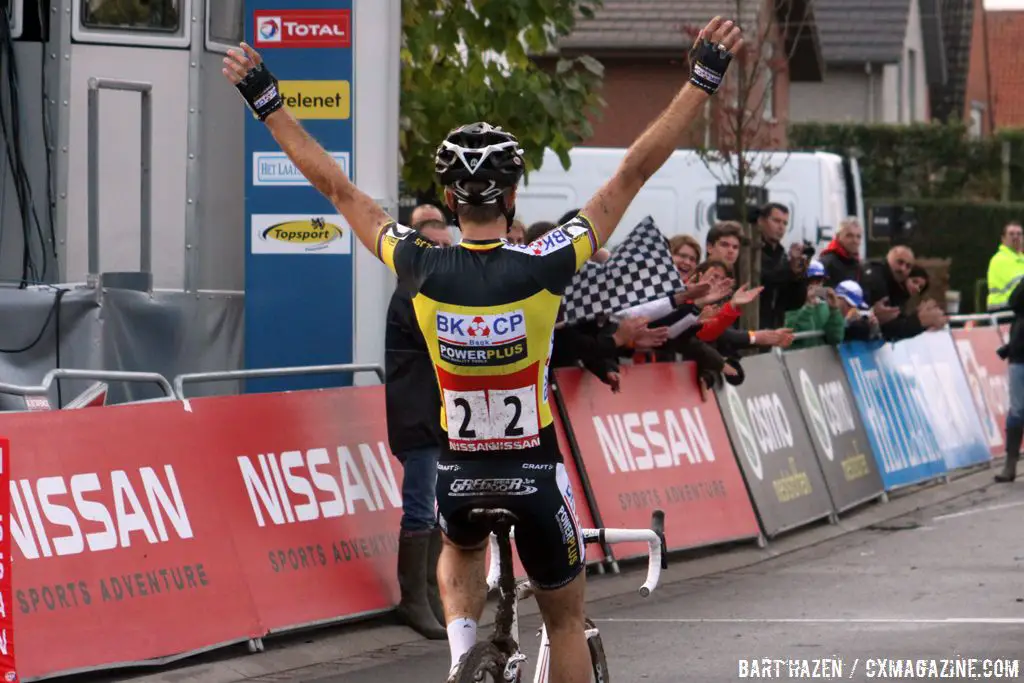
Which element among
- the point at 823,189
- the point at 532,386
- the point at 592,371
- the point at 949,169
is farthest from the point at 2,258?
the point at 949,169

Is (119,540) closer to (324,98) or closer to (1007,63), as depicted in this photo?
(324,98)

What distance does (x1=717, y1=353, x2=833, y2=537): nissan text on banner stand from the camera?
1395 centimetres

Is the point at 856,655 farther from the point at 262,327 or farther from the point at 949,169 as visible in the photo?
the point at 949,169

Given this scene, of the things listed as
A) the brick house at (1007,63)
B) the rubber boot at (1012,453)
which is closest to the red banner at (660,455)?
the rubber boot at (1012,453)

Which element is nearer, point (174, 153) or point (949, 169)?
point (174, 153)

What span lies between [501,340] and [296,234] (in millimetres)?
6414

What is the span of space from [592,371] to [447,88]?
12.6 feet

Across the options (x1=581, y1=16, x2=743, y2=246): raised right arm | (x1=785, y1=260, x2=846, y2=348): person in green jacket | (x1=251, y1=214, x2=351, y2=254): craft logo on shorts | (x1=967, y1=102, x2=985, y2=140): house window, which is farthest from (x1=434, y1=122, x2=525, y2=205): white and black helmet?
(x1=967, y1=102, x2=985, y2=140): house window

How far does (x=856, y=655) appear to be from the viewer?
8.98 m

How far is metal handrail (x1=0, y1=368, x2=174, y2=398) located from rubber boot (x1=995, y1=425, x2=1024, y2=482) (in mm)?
10748

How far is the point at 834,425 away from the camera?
15797 millimetres

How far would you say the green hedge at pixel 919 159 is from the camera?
1781 inches

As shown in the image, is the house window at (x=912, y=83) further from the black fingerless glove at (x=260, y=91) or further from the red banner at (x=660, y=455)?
the black fingerless glove at (x=260, y=91)

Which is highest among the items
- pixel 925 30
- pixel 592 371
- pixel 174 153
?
pixel 925 30
